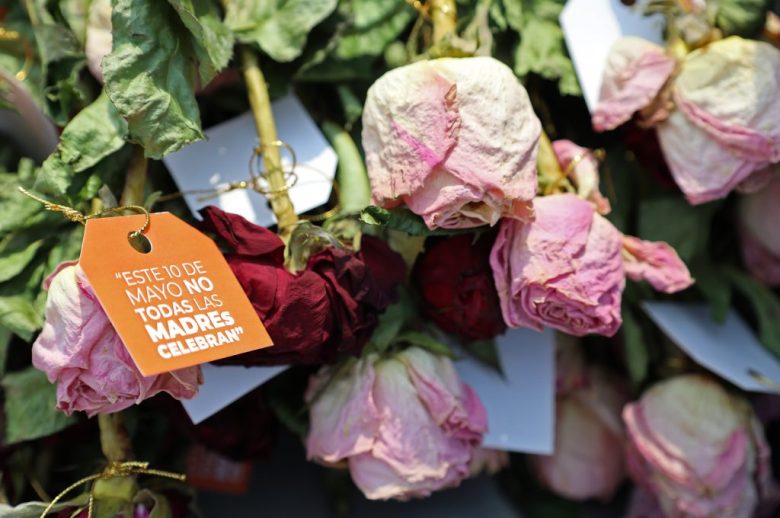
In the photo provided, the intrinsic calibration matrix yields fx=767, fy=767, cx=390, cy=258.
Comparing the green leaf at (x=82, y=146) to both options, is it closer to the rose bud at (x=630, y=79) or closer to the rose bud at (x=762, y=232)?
the rose bud at (x=630, y=79)

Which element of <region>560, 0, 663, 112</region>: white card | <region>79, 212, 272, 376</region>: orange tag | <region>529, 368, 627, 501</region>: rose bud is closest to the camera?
<region>79, 212, 272, 376</region>: orange tag

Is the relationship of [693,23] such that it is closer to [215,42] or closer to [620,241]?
[620,241]

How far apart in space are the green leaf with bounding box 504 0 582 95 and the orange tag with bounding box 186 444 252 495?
0.42 m

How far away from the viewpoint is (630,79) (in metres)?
0.59

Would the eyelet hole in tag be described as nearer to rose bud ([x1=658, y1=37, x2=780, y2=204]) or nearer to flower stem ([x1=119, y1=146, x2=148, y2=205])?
flower stem ([x1=119, y1=146, x2=148, y2=205])

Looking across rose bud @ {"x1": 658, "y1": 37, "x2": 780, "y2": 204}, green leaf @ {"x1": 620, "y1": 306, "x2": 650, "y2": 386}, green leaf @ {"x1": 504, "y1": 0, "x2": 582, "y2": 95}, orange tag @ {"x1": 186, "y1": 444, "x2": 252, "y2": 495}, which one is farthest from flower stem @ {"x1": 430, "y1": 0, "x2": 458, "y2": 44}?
orange tag @ {"x1": 186, "y1": 444, "x2": 252, "y2": 495}

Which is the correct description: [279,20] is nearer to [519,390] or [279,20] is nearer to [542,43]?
[542,43]

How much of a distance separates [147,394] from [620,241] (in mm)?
324

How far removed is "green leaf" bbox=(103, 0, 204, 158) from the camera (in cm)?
45

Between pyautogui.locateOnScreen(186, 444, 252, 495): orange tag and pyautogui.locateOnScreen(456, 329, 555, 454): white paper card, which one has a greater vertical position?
pyautogui.locateOnScreen(456, 329, 555, 454): white paper card

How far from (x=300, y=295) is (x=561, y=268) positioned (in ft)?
0.55

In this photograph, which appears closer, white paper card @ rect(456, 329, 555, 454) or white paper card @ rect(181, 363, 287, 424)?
white paper card @ rect(181, 363, 287, 424)

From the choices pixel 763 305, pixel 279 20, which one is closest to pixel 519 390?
pixel 763 305

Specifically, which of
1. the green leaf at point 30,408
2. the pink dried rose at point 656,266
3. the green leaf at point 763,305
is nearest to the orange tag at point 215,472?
the green leaf at point 30,408
